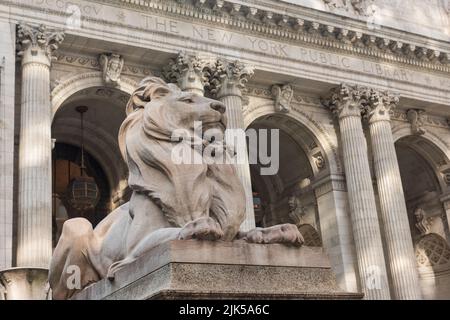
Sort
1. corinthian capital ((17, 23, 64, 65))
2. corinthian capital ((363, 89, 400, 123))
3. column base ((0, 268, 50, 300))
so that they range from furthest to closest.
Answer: corinthian capital ((363, 89, 400, 123)) → corinthian capital ((17, 23, 64, 65)) → column base ((0, 268, 50, 300))

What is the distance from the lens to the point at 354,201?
71.5ft

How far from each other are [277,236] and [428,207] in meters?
23.7

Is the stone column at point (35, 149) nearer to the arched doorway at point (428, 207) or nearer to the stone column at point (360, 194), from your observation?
the stone column at point (360, 194)

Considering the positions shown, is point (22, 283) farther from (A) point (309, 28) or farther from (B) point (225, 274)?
(A) point (309, 28)

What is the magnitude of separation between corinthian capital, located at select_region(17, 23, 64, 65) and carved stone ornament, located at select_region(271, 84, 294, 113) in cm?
810

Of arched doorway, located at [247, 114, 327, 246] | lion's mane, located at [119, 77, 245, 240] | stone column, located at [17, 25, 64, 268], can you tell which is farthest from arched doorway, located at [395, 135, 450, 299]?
lion's mane, located at [119, 77, 245, 240]

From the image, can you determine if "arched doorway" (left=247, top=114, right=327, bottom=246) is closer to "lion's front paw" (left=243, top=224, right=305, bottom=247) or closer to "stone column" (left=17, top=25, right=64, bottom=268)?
"stone column" (left=17, top=25, right=64, bottom=268)

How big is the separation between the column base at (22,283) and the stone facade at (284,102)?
9.77ft

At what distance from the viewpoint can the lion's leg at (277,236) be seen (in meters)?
5.24

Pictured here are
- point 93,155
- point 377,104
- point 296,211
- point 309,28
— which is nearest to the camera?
point 309,28

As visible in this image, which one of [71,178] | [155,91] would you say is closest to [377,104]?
[71,178]

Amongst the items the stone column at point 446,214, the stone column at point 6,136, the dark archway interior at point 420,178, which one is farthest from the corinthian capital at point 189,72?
the stone column at point 446,214

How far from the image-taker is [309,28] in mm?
22156

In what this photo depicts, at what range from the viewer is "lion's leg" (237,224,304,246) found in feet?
17.2
